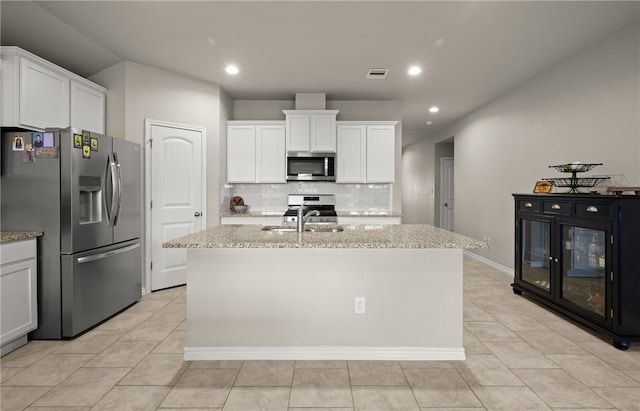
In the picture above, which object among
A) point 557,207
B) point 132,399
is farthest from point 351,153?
point 132,399

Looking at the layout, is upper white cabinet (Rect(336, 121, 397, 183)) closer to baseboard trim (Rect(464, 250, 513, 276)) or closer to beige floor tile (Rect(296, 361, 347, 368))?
baseboard trim (Rect(464, 250, 513, 276))

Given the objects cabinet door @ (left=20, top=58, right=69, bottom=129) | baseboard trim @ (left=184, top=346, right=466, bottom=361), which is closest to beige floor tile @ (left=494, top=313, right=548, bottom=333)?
baseboard trim @ (left=184, top=346, right=466, bottom=361)

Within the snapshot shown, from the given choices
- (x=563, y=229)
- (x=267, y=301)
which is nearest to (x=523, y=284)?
(x=563, y=229)

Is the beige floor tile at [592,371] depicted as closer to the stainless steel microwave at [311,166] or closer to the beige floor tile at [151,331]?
the beige floor tile at [151,331]

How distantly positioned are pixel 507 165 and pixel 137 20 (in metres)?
4.91

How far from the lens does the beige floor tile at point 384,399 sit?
183 centimetres

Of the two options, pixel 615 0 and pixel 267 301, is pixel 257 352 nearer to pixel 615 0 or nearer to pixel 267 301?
pixel 267 301

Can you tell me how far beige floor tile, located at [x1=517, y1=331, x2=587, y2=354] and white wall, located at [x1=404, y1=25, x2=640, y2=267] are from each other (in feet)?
4.97

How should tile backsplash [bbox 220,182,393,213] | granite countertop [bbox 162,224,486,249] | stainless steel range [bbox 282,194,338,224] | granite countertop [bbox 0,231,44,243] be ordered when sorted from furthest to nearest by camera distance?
tile backsplash [bbox 220,182,393,213]
stainless steel range [bbox 282,194,338,224]
granite countertop [bbox 0,231,44,243]
granite countertop [bbox 162,224,486,249]

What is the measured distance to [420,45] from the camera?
334cm

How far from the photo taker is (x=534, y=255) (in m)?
3.67

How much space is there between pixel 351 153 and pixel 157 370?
365 cm

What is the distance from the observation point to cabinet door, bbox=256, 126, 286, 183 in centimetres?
492

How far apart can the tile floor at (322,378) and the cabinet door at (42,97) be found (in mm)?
1931
